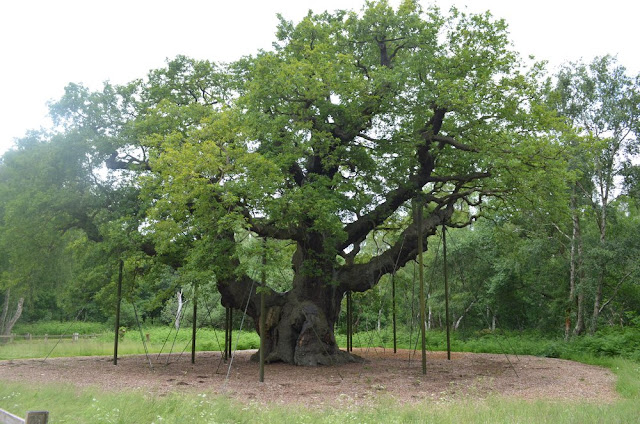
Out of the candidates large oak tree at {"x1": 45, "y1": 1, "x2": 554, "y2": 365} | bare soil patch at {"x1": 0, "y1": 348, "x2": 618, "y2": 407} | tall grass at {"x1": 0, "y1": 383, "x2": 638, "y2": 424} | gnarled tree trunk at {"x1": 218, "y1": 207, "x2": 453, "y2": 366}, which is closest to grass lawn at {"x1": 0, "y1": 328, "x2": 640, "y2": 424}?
tall grass at {"x1": 0, "y1": 383, "x2": 638, "y2": 424}

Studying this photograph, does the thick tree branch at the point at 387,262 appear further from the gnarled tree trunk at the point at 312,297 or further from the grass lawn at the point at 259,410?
the grass lawn at the point at 259,410

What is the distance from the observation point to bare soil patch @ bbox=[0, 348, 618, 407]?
9062 mm

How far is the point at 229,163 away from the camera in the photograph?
469 inches

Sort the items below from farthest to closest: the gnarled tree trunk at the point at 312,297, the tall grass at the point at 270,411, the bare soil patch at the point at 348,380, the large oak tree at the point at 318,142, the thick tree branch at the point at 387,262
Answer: the thick tree branch at the point at 387,262, the gnarled tree trunk at the point at 312,297, the large oak tree at the point at 318,142, the bare soil patch at the point at 348,380, the tall grass at the point at 270,411

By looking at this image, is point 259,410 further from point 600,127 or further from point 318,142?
point 600,127

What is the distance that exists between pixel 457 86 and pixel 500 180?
3137mm

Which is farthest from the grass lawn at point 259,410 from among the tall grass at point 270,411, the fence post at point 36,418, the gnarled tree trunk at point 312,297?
the gnarled tree trunk at point 312,297

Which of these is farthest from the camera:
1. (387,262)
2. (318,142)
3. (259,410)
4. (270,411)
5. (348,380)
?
(387,262)

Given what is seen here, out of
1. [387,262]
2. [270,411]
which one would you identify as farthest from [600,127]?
[270,411]

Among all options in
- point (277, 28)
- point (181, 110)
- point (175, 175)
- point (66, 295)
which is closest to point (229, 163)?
point (175, 175)

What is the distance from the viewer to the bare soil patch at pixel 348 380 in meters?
9.06

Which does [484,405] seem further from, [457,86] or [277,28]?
[277,28]

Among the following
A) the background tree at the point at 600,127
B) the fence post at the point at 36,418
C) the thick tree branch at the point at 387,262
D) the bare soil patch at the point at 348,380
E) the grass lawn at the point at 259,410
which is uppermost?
the background tree at the point at 600,127

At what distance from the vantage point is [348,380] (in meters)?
11.6
